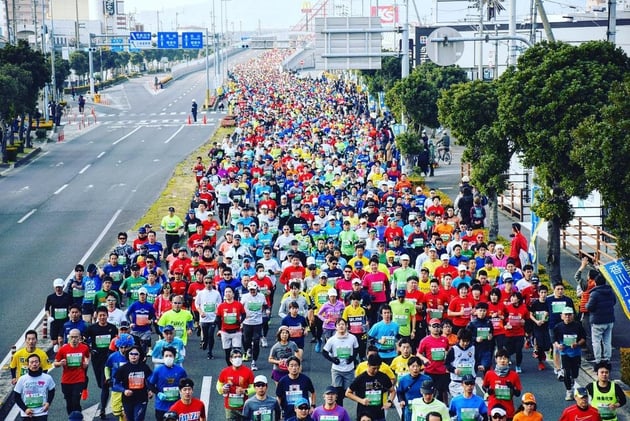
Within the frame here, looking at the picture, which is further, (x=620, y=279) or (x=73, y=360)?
(x=620, y=279)

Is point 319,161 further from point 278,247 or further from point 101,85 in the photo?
point 101,85

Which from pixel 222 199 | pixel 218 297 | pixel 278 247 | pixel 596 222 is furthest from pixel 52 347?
pixel 596 222

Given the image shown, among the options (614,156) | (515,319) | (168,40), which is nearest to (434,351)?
(515,319)

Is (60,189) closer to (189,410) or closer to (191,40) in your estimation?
(189,410)

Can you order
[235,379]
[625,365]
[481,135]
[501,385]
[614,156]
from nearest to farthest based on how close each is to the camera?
[501,385], [235,379], [614,156], [625,365], [481,135]

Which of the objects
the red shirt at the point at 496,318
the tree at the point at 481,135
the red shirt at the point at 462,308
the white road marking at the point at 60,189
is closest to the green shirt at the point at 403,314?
the red shirt at the point at 462,308

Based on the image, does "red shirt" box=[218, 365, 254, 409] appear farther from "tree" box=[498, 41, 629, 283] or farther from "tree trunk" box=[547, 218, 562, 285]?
"tree trunk" box=[547, 218, 562, 285]
